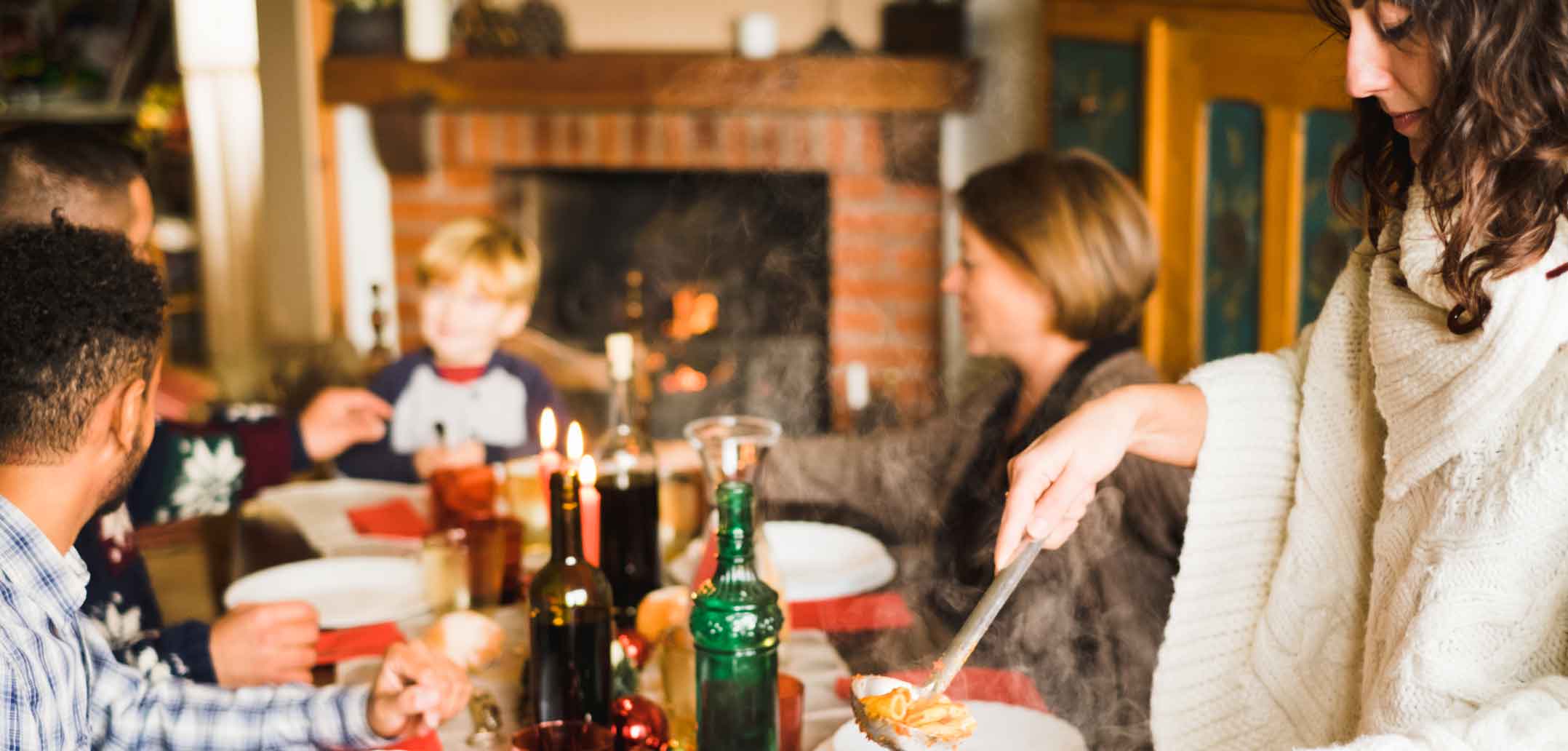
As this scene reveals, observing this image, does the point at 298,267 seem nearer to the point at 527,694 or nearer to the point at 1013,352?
the point at 1013,352

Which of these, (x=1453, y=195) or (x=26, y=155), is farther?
(x=26, y=155)

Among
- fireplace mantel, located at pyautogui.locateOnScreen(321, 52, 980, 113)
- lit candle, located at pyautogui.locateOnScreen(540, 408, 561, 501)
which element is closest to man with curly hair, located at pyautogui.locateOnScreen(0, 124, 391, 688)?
lit candle, located at pyautogui.locateOnScreen(540, 408, 561, 501)

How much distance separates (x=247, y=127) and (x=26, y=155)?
2.85 m

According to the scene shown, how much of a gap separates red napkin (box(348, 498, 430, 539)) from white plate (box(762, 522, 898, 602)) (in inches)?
18.1

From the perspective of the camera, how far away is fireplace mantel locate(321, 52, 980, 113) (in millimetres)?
3840

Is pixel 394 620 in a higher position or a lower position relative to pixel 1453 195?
lower

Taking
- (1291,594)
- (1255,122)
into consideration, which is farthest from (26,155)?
(1255,122)

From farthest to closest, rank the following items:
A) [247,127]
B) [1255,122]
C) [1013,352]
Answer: [247,127] < [1255,122] < [1013,352]

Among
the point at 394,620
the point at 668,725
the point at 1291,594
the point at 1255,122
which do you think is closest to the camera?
the point at 668,725

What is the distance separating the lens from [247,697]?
3.96ft

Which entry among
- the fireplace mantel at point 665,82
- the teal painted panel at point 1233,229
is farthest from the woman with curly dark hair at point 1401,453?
the fireplace mantel at point 665,82

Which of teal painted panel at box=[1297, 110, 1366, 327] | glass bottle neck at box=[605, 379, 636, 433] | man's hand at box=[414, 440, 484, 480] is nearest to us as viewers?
glass bottle neck at box=[605, 379, 636, 433]

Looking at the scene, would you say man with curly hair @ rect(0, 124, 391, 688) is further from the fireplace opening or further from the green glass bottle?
the fireplace opening

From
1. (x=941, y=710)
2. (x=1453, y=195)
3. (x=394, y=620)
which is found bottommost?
(x=394, y=620)
